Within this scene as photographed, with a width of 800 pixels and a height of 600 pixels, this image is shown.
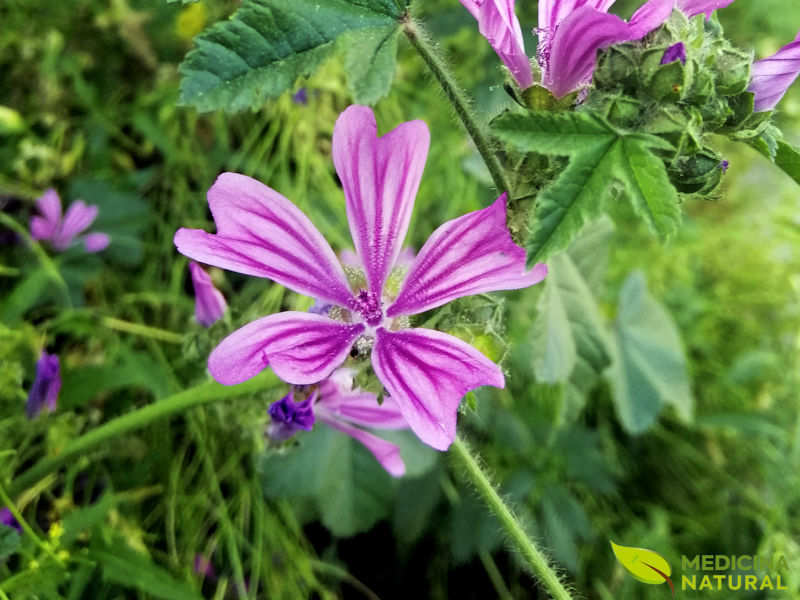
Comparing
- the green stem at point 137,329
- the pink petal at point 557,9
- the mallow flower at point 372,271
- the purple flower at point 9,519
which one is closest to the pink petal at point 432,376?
the mallow flower at point 372,271

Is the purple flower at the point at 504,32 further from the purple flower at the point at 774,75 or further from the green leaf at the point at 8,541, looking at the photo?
the green leaf at the point at 8,541

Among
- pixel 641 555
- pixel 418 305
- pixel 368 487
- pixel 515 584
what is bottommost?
pixel 515 584

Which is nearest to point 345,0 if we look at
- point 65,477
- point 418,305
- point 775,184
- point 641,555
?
point 418,305

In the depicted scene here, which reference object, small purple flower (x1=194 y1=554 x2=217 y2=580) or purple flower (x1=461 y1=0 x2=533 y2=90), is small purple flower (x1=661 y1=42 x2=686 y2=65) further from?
small purple flower (x1=194 y1=554 x2=217 y2=580)

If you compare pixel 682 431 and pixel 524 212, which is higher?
pixel 524 212

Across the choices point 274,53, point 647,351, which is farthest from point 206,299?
point 647,351

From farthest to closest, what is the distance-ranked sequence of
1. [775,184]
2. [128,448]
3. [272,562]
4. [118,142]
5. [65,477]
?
[775,184], [118,142], [272,562], [128,448], [65,477]

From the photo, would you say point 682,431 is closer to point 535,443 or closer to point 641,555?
point 535,443
